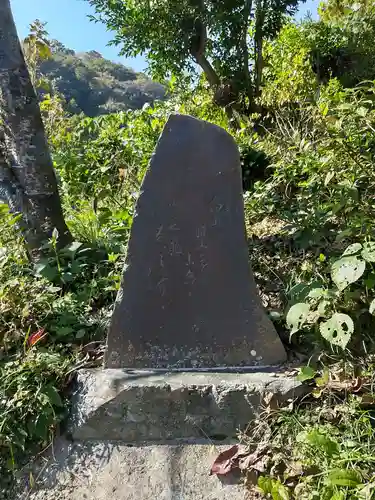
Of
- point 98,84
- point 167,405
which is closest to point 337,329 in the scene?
point 167,405

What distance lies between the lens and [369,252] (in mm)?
1842

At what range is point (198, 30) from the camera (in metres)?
4.79

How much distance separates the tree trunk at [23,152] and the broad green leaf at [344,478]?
1.92 metres

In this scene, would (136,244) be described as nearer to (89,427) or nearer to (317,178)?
(89,427)

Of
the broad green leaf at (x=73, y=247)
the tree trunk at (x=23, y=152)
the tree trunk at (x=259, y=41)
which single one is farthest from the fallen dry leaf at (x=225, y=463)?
the tree trunk at (x=259, y=41)

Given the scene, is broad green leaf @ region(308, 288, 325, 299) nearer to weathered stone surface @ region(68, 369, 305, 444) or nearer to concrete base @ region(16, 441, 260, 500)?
weathered stone surface @ region(68, 369, 305, 444)

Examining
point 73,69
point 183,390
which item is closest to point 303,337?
point 183,390

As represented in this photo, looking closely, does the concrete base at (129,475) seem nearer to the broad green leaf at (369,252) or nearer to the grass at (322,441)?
the grass at (322,441)

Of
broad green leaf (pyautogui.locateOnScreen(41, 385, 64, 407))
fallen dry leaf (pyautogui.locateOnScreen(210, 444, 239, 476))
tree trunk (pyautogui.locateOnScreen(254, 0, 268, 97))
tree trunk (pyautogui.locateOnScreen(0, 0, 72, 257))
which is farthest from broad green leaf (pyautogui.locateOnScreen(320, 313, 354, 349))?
tree trunk (pyautogui.locateOnScreen(254, 0, 268, 97))

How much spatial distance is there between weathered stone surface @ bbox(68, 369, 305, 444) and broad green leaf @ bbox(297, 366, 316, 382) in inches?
2.0

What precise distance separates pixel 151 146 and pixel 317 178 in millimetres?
1764

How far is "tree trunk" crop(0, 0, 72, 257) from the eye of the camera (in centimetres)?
239

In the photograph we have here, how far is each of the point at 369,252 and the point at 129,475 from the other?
4.55ft

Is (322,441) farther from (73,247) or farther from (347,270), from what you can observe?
(73,247)
